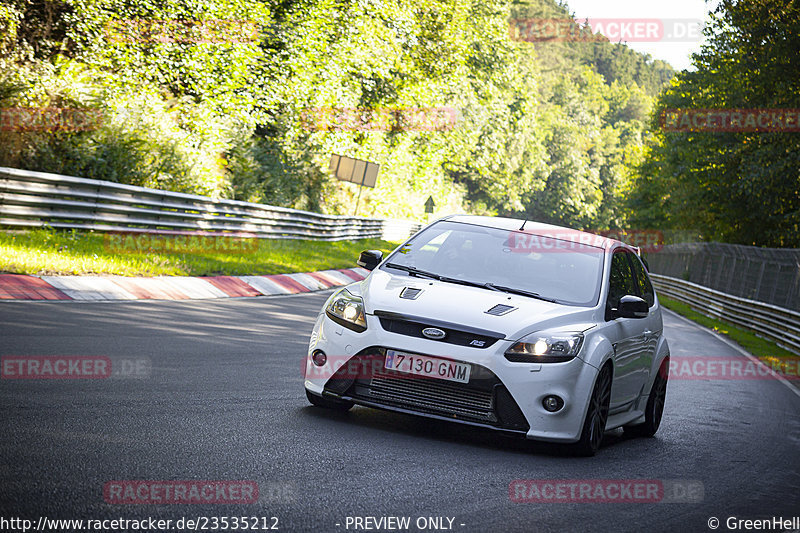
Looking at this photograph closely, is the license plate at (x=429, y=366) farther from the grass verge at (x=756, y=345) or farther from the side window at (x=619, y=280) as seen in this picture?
the grass verge at (x=756, y=345)

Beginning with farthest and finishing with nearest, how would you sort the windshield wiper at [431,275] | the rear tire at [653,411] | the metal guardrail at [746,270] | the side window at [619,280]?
the metal guardrail at [746,270]
the rear tire at [653,411]
the side window at [619,280]
the windshield wiper at [431,275]

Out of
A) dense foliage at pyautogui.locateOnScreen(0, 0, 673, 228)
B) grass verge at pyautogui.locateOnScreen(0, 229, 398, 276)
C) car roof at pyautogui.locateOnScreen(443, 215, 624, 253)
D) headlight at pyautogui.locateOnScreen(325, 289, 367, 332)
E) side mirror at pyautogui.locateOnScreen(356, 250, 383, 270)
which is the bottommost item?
grass verge at pyautogui.locateOnScreen(0, 229, 398, 276)

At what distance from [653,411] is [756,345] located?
1513cm

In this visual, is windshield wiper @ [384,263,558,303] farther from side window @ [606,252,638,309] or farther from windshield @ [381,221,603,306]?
side window @ [606,252,638,309]

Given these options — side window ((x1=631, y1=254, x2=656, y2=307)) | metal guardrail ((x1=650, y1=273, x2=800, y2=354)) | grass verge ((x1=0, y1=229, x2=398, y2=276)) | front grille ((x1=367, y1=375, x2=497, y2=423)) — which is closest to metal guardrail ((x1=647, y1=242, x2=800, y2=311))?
metal guardrail ((x1=650, y1=273, x2=800, y2=354))

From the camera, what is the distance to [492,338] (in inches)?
248

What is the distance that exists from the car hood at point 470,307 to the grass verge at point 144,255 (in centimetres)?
737

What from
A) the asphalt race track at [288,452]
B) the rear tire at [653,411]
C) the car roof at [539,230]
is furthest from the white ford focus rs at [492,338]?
the rear tire at [653,411]

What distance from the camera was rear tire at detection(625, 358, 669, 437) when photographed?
326 inches

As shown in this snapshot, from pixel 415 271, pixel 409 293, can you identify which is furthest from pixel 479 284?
pixel 409 293

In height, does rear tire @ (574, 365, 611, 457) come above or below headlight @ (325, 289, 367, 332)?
below

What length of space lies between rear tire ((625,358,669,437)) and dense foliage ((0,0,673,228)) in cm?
1295

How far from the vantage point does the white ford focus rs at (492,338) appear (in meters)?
6.29

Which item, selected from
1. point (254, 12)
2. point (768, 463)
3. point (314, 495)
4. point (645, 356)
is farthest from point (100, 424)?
point (254, 12)
